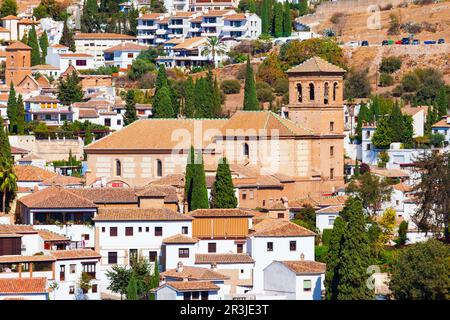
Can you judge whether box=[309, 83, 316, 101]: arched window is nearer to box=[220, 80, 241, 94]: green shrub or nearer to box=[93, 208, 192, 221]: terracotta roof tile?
box=[93, 208, 192, 221]: terracotta roof tile

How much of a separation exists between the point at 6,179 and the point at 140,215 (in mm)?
9629

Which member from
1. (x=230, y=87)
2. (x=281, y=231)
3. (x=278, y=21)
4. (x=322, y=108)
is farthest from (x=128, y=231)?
(x=278, y=21)

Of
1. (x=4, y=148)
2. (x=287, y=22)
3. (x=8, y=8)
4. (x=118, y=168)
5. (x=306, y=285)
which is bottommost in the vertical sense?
(x=306, y=285)

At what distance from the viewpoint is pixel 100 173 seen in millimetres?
63500

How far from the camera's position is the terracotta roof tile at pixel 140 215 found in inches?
1892

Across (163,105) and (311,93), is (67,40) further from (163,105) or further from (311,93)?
(311,93)

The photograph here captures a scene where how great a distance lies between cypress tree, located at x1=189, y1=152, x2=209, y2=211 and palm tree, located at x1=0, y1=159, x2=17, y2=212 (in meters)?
7.29

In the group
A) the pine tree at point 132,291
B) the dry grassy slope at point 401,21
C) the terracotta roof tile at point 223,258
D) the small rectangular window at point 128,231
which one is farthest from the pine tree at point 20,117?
the dry grassy slope at point 401,21

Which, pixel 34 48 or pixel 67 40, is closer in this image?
pixel 34 48

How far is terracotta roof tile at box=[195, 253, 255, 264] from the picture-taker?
150ft

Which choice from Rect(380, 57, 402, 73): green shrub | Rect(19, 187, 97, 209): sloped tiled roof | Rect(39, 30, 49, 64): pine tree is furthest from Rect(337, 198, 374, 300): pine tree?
Rect(39, 30, 49, 64): pine tree

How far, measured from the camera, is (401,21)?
369 ft

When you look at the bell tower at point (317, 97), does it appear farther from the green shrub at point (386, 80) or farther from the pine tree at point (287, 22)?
the pine tree at point (287, 22)

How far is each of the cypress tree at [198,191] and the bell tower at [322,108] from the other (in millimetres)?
9885
